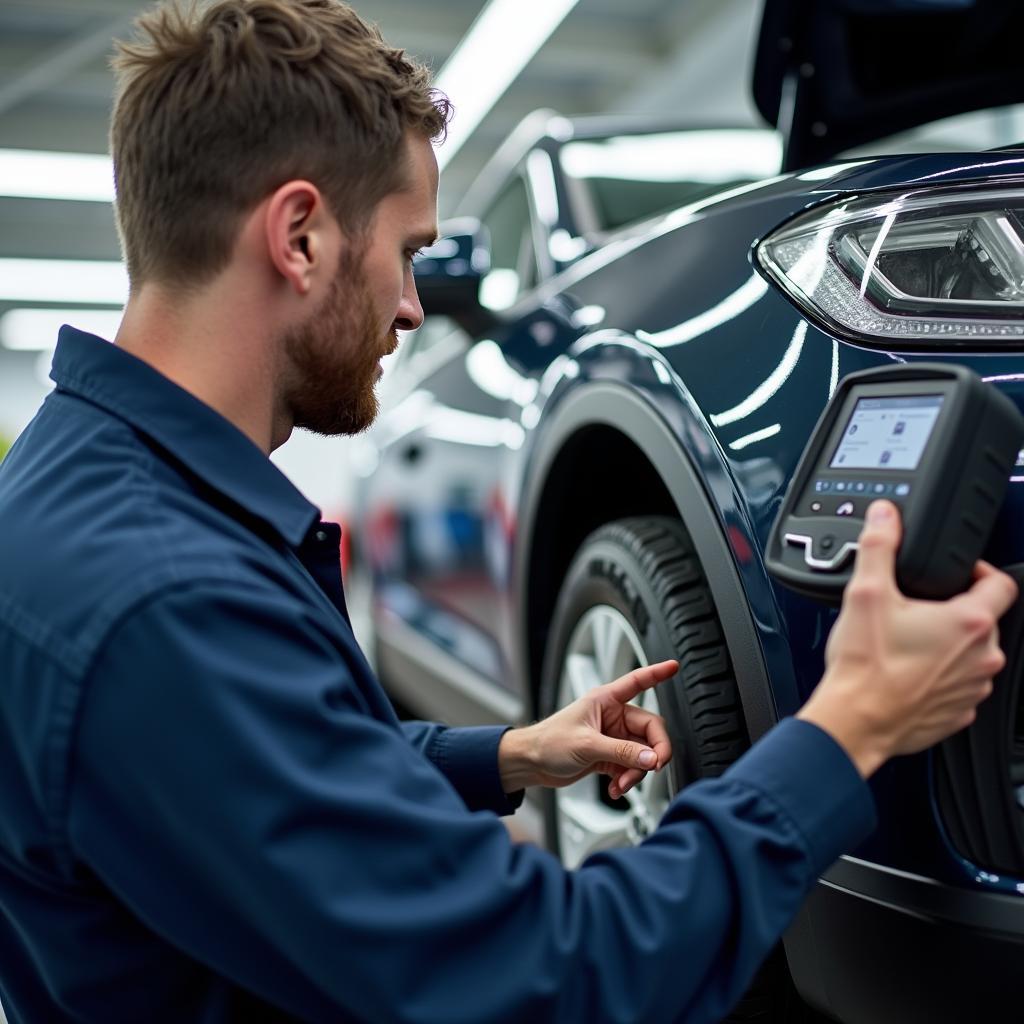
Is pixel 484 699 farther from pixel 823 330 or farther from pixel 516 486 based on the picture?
pixel 823 330

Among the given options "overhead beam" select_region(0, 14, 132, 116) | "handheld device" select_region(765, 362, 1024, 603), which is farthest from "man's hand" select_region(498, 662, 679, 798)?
"overhead beam" select_region(0, 14, 132, 116)

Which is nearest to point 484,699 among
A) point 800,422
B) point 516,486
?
point 516,486

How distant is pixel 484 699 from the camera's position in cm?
212

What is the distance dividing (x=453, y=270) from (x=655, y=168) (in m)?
0.47

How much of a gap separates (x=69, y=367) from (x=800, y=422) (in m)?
0.60

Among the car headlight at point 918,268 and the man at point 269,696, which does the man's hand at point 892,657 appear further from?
the car headlight at point 918,268

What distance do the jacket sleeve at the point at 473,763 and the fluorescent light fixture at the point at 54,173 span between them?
24.3 feet

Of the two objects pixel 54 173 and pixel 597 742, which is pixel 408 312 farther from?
pixel 54 173

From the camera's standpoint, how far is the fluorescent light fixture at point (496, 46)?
5535 mm

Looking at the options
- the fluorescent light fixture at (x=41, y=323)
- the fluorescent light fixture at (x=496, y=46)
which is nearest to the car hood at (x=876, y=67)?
the fluorescent light fixture at (x=496, y=46)

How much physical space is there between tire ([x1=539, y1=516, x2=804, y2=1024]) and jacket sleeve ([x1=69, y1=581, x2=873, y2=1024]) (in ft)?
1.30

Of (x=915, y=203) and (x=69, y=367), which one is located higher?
(x=915, y=203)

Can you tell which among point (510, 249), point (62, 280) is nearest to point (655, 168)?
point (510, 249)

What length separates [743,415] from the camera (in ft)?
3.58
